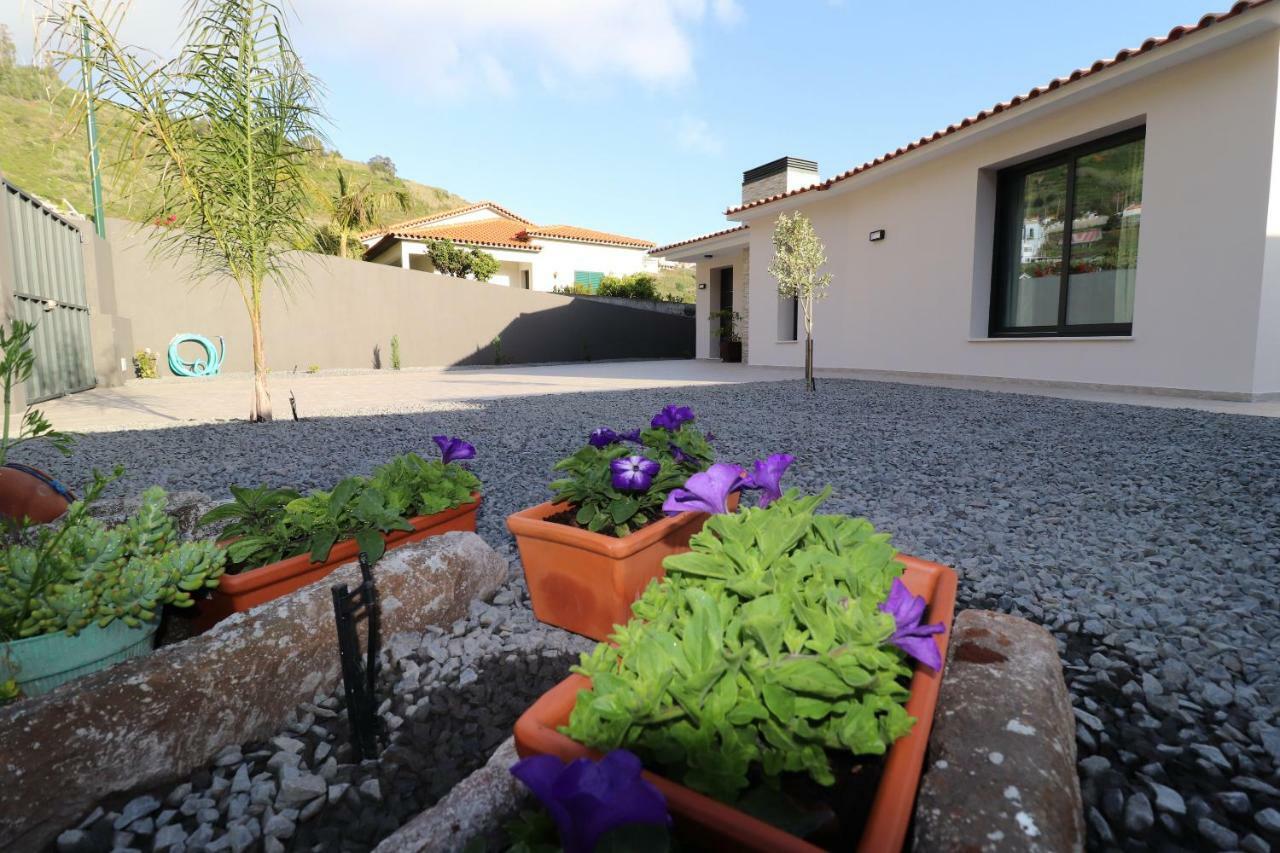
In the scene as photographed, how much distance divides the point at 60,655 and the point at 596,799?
121 cm

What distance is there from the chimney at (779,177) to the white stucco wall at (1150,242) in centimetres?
383

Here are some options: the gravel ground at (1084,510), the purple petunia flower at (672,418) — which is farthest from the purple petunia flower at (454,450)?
the purple petunia flower at (672,418)

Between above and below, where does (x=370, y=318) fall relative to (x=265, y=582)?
above

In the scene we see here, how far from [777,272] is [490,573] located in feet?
20.4

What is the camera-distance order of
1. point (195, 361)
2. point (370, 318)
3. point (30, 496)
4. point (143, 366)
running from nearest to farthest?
point (30, 496), point (143, 366), point (195, 361), point (370, 318)

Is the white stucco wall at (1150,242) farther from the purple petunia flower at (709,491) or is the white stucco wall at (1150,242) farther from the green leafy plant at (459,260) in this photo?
the green leafy plant at (459,260)

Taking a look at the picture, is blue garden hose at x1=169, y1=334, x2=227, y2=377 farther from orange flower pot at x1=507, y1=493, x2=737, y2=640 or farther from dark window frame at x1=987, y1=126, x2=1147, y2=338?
dark window frame at x1=987, y1=126, x2=1147, y2=338

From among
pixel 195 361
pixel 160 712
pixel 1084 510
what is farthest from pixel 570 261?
pixel 160 712

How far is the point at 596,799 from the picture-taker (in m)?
0.55

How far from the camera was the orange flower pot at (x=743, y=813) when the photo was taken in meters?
0.63

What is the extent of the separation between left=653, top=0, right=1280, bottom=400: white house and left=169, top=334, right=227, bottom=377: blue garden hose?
10560 mm

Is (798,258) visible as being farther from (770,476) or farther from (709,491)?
(709,491)

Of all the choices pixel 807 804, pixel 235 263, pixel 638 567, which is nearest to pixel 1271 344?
pixel 638 567

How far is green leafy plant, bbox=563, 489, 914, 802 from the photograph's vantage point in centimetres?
72
